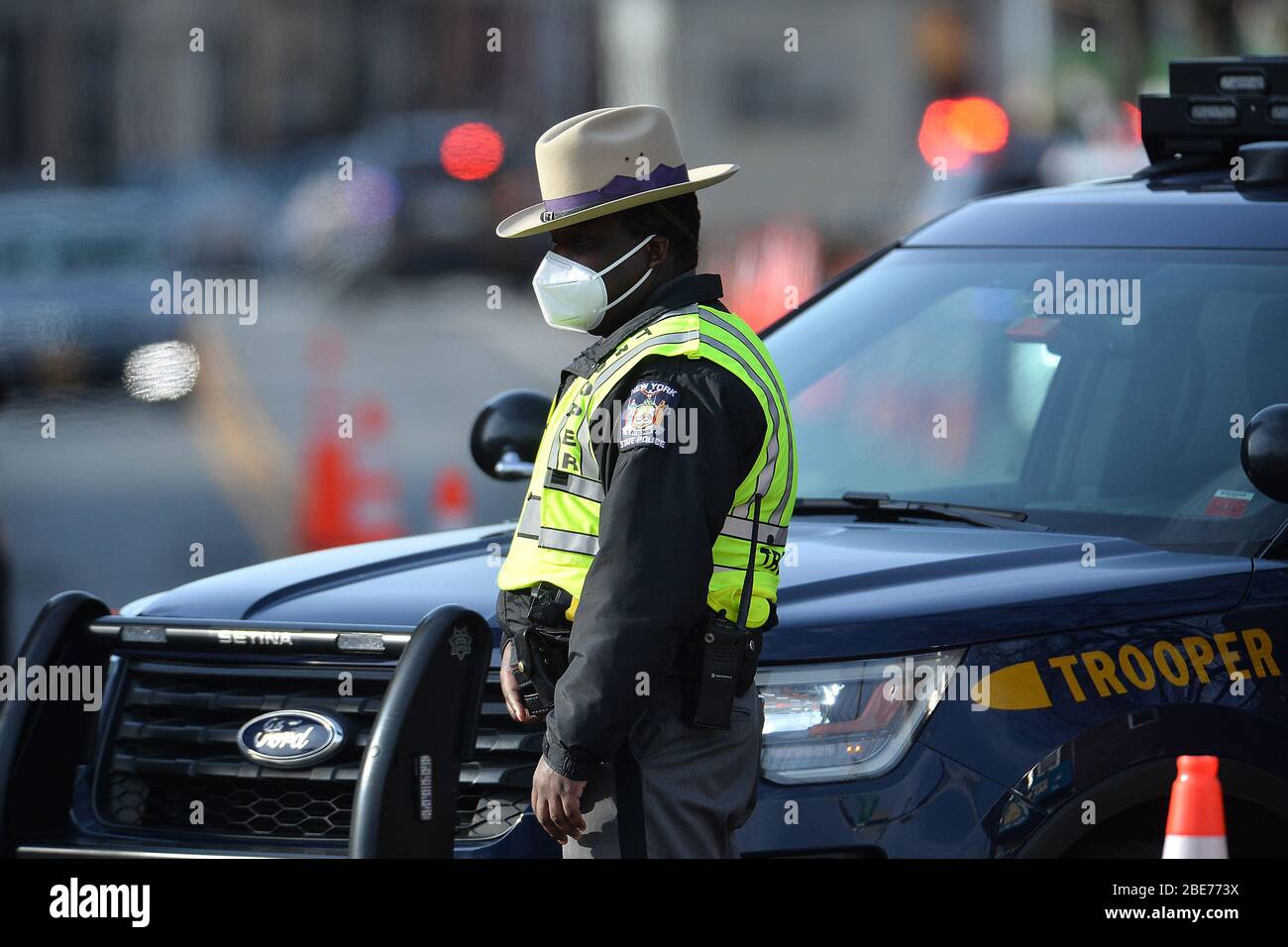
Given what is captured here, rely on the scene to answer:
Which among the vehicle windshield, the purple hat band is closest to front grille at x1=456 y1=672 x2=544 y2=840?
the purple hat band

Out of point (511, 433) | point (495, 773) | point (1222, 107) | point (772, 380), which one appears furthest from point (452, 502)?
point (772, 380)

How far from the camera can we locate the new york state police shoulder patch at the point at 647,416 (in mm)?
3342

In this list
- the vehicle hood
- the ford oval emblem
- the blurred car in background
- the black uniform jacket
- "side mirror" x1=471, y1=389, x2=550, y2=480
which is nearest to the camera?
the black uniform jacket

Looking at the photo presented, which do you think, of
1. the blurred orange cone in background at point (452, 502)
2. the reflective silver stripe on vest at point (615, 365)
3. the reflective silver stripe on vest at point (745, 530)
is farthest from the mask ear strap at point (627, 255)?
the blurred orange cone in background at point (452, 502)

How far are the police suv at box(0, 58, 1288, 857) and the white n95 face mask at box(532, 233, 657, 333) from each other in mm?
561

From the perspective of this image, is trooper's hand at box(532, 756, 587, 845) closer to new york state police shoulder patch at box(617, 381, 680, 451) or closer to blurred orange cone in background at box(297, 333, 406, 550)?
new york state police shoulder patch at box(617, 381, 680, 451)

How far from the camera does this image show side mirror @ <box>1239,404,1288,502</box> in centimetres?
391

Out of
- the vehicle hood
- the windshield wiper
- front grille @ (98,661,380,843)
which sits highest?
the windshield wiper

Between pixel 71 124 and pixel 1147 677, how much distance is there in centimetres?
4368

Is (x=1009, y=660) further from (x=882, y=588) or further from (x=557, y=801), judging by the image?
(x=557, y=801)

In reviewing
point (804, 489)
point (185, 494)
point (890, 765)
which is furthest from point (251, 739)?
point (185, 494)

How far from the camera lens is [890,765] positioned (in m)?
3.62

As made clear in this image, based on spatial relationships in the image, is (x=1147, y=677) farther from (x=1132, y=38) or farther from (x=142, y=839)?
(x=1132, y=38)

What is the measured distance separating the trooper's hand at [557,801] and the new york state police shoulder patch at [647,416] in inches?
21.6
